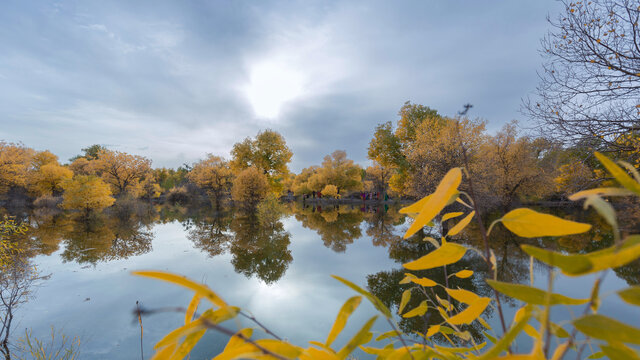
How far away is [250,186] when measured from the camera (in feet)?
61.6

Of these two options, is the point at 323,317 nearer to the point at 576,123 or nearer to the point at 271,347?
the point at 271,347

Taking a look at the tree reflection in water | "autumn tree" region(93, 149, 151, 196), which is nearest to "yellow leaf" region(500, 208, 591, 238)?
the tree reflection in water

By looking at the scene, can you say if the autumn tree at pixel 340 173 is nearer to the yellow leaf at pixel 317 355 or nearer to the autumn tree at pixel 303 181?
the autumn tree at pixel 303 181

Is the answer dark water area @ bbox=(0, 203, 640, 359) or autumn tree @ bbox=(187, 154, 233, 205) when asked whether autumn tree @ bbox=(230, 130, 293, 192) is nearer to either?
autumn tree @ bbox=(187, 154, 233, 205)

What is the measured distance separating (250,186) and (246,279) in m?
13.4

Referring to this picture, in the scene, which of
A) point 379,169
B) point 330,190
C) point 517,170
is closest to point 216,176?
point 330,190

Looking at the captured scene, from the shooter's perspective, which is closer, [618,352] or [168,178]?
[618,352]

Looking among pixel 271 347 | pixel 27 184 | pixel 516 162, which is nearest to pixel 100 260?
pixel 271 347

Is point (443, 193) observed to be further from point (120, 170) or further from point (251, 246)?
point (120, 170)

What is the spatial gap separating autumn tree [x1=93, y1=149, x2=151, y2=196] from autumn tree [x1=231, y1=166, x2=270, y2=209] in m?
15.6

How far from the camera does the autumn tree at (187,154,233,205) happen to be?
29609mm

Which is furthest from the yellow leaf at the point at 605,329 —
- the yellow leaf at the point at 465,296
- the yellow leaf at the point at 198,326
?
the yellow leaf at the point at 198,326

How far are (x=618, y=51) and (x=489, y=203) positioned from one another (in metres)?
6.04

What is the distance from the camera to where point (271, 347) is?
381 mm
